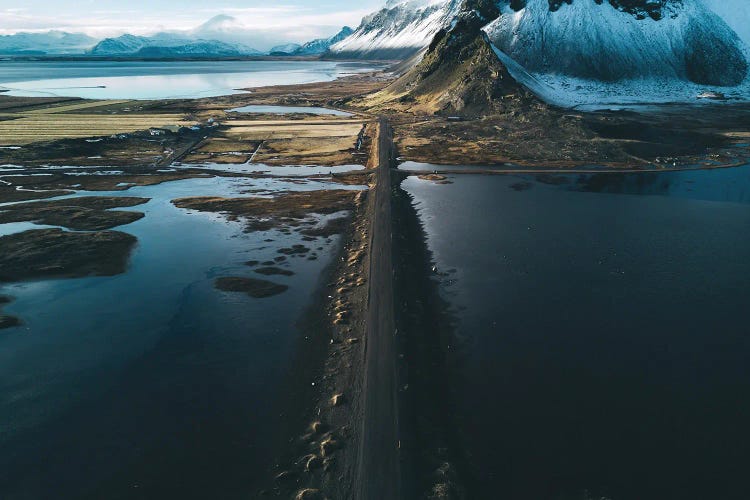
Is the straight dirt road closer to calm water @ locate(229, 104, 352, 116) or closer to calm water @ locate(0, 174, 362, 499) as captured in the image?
calm water @ locate(0, 174, 362, 499)

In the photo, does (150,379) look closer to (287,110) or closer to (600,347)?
(600,347)

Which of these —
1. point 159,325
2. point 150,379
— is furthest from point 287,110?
point 150,379

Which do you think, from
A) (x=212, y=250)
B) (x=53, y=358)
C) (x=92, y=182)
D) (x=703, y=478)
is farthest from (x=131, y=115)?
(x=703, y=478)

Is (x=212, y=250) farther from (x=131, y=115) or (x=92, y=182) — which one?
(x=131, y=115)

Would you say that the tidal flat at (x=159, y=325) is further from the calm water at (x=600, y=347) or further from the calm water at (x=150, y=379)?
the calm water at (x=600, y=347)

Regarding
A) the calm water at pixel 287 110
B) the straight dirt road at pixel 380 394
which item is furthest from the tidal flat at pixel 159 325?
the calm water at pixel 287 110

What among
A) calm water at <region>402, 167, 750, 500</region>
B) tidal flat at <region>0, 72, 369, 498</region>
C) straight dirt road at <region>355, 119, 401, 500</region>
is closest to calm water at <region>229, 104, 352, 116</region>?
tidal flat at <region>0, 72, 369, 498</region>
